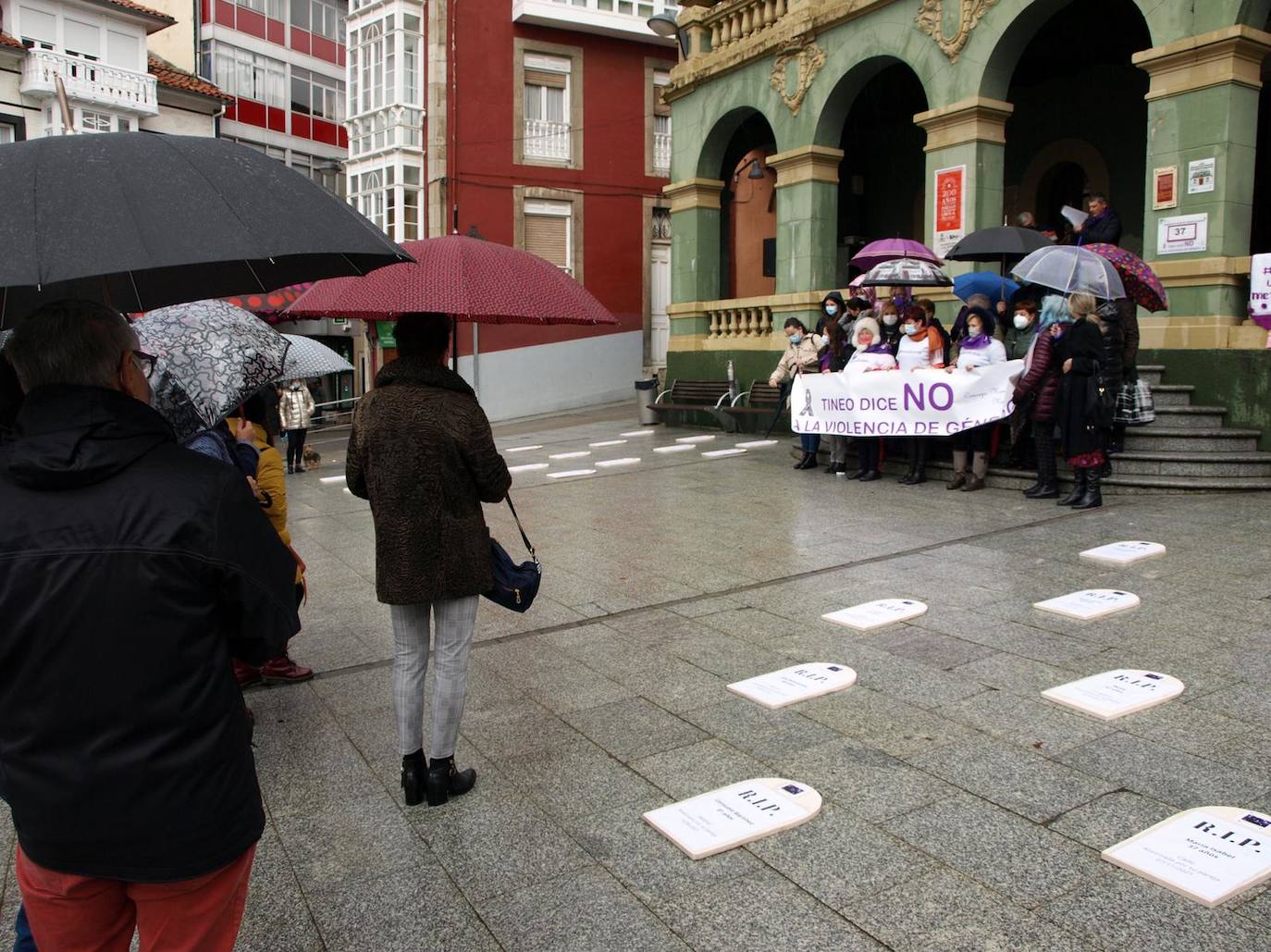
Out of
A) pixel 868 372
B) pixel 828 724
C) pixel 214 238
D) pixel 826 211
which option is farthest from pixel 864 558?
pixel 826 211

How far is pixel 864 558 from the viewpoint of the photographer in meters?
7.73

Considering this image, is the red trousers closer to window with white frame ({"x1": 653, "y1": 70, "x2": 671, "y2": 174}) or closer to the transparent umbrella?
the transparent umbrella

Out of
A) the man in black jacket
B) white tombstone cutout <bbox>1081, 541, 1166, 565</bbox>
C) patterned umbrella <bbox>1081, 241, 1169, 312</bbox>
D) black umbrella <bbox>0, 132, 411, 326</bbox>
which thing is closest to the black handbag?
black umbrella <bbox>0, 132, 411, 326</bbox>

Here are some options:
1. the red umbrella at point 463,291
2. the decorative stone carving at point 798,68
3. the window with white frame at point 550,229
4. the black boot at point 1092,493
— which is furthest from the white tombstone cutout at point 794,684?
the window with white frame at point 550,229

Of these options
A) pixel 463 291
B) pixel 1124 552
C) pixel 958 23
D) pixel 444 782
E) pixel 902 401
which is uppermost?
pixel 958 23

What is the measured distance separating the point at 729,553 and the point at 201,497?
6293 mm

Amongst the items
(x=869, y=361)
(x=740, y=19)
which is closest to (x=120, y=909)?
(x=869, y=361)

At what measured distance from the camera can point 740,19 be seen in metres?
18.2

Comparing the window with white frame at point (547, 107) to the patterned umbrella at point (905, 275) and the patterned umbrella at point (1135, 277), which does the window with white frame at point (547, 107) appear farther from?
the patterned umbrella at point (1135, 277)

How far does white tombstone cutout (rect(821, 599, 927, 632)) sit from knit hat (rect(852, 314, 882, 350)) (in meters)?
5.91

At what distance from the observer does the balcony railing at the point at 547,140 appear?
93.8 ft

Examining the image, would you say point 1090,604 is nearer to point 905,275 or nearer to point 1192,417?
point 1192,417

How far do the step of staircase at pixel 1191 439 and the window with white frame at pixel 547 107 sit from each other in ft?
70.5

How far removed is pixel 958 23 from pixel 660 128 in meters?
17.7
